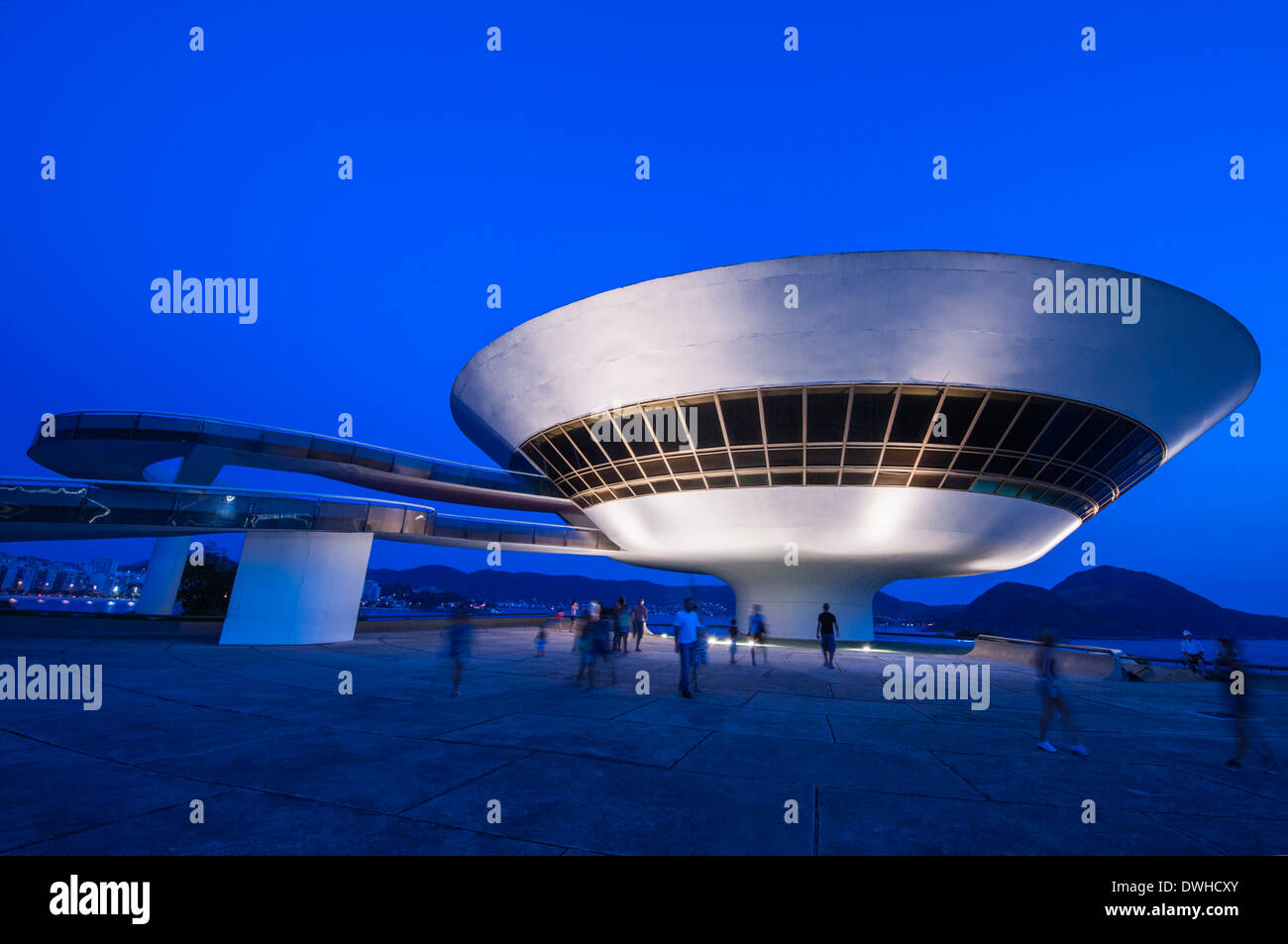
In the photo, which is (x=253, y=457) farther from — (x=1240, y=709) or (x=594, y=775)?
(x=1240, y=709)

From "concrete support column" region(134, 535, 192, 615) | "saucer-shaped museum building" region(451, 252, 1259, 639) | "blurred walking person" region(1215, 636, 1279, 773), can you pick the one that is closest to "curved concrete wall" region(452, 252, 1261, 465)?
"saucer-shaped museum building" region(451, 252, 1259, 639)

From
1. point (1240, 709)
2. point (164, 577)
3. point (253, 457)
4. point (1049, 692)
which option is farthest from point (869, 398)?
point (164, 577)

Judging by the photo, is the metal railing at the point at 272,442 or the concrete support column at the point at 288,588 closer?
the concrete support column at the point at 288,588

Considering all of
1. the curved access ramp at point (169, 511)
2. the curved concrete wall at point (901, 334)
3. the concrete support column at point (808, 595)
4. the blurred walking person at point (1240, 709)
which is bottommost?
the concrete support column at point (808, 595)

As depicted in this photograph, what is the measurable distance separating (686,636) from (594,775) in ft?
16.2

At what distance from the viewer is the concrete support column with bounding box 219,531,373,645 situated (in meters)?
16.9

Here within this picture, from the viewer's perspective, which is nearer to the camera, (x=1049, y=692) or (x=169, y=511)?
(x=1049, y=692)

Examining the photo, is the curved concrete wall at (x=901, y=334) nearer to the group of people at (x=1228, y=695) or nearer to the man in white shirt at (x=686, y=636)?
the man in white shirt at (x=686, y=636)

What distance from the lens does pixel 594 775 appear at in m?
5.15

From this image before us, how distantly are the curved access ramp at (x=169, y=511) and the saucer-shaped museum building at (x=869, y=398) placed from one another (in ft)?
24.4

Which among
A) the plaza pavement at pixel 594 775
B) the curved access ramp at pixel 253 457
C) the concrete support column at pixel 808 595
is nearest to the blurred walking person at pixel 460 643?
the plaza pavement at pixel 594 775

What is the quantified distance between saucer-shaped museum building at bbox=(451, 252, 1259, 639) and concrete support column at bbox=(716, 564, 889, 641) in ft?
0.76

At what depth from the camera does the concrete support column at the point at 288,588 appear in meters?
16.9
